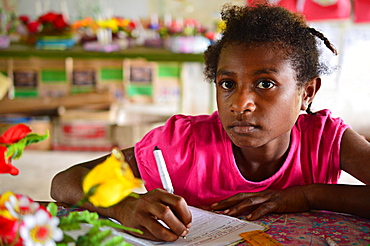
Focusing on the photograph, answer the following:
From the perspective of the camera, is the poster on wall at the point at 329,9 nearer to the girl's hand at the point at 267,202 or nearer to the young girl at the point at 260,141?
the young girl at the point at 260,141

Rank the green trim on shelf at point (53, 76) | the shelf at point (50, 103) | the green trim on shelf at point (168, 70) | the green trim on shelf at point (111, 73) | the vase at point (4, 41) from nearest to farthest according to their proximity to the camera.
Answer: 1. the vase at point (4, 41)
2. the shelf at point (50, 103)
3. the green trim on shelf at point (53, 76)
4. the green trim on shelf at point (111, 73)
5. the green trim on shelf at point (168, 70)

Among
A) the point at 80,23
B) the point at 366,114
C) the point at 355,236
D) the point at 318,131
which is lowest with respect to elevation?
the point at 366,114

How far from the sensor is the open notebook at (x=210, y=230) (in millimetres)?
717

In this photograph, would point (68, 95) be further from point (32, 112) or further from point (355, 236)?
point (355, 236)

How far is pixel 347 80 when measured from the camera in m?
4.98

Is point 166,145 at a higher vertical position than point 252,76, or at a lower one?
lower

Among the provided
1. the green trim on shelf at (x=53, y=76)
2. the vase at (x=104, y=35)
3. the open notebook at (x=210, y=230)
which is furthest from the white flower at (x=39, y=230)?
the green trim on shelf at (x=53, y=76)

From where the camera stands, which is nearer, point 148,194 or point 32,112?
point 148,194

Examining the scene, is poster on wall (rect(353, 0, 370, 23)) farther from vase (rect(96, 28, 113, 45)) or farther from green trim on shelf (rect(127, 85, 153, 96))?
vase (rect(96, 28, 113, 45))

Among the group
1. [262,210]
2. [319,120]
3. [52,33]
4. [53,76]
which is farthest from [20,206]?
[53,76]

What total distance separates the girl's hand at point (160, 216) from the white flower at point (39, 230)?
333 millimetres

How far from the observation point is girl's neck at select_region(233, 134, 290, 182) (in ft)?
3.59

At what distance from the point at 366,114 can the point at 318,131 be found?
3913 mm

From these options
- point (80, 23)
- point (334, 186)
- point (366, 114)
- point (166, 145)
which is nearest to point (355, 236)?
point (334, 186)
